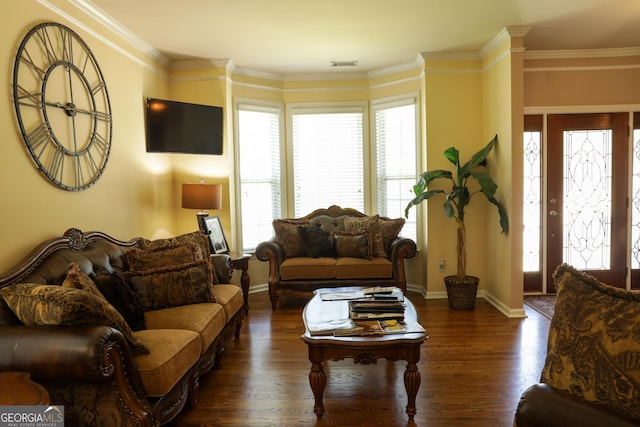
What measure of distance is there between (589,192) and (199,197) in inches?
168

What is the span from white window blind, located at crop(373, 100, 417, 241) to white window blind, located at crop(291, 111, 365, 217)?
0.25m

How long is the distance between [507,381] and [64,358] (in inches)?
102

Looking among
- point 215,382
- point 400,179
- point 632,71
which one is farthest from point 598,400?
point 632,71

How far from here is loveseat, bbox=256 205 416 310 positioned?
462cm

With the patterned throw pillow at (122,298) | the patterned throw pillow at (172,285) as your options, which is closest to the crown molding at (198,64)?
the patterned throw pillow at (172,285)

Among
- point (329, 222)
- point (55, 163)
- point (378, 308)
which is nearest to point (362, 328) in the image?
point (378, 308)

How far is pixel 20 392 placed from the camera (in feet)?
5.05

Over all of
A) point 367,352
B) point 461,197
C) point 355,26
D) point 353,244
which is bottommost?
point 367,352

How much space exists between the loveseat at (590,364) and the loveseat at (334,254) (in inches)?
118

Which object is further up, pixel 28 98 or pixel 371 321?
pixel 28 98

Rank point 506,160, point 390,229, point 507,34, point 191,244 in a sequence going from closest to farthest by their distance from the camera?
point 191,244
point 507,34
point 506,160
point 390,229

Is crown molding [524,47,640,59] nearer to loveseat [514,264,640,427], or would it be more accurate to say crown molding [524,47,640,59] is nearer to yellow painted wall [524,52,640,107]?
yellow painted wall [524,52,640,107]

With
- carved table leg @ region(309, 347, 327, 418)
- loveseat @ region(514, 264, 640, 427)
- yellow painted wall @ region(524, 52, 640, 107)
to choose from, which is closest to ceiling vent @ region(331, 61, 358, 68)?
yellow painted wall @ region(524, 52, 640, 107)

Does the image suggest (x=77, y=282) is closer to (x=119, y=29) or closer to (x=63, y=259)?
(x=63, y=259)
